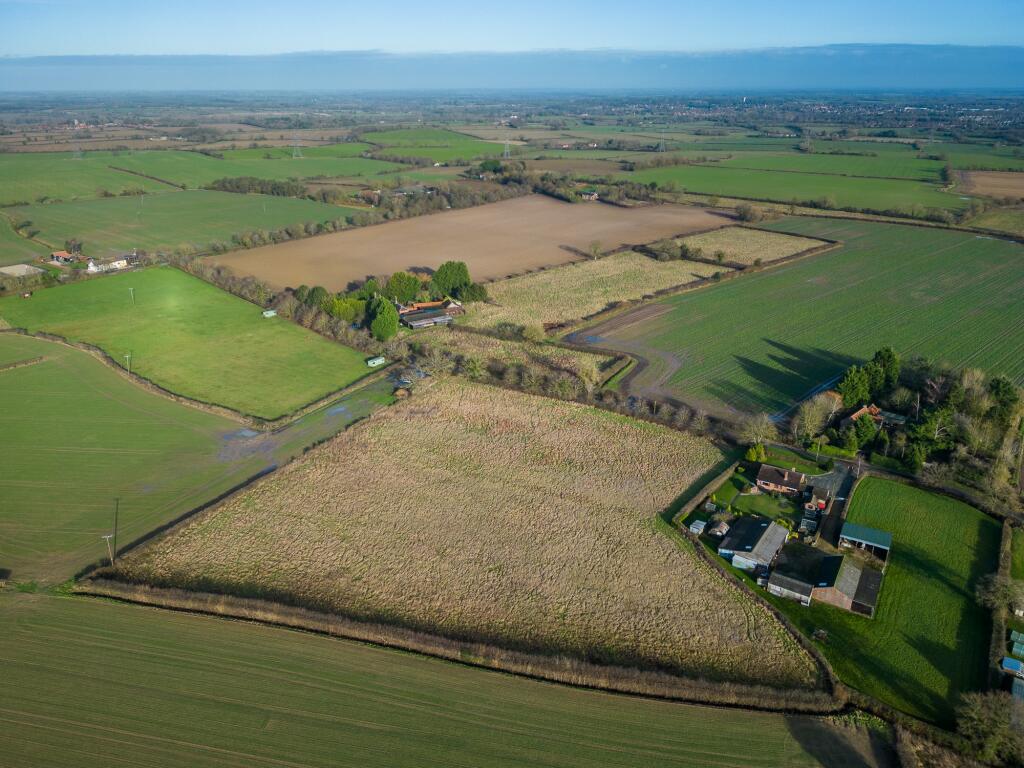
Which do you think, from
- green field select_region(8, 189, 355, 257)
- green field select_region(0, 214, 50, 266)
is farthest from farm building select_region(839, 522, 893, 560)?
green field select_region(0, 214, 50, 266)

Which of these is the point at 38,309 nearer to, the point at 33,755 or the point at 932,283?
the point at 33,755

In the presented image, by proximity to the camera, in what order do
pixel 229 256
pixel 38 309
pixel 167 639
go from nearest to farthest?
1. pixel 167 639
2. pixel 38 309
3. pixel 229 256

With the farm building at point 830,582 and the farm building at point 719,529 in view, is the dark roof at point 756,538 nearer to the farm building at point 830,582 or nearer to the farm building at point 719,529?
the farm building at point 719,529

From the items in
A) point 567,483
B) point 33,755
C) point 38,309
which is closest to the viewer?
point 33,755

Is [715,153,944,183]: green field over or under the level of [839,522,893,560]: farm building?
over

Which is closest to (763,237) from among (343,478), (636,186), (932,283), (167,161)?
(932,283)

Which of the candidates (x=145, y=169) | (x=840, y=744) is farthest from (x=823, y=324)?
(x=145, y=169)

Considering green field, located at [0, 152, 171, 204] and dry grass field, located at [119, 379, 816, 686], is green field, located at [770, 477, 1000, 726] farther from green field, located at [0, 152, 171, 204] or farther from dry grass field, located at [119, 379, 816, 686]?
green field, located at [0, 152, 171, 204]
